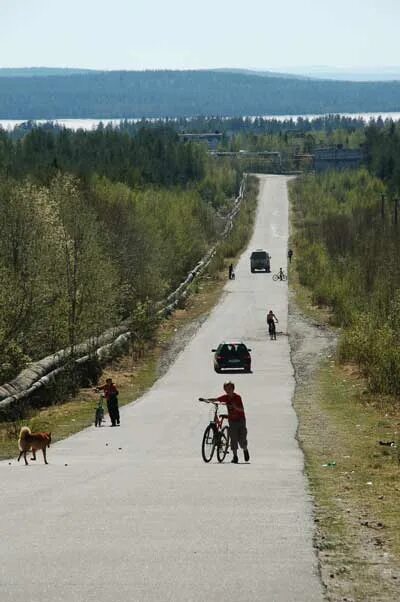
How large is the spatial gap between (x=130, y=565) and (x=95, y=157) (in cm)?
16207

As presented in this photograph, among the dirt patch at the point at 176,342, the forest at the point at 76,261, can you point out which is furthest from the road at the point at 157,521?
the dirt patch at the point at 176,342

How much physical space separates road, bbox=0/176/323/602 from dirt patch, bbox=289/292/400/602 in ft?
0.88

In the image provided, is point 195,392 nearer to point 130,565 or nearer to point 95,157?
point 130,565

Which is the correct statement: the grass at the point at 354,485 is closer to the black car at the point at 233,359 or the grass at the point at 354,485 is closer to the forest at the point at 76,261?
the black car at the point at 233,359

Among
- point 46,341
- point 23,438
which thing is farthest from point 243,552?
point 46,341

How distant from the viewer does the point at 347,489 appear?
63.6 ft

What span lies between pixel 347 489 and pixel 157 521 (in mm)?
4951

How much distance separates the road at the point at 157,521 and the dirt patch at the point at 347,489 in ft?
0.88

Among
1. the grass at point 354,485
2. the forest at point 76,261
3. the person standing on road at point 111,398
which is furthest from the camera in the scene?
the forest at point 76,261

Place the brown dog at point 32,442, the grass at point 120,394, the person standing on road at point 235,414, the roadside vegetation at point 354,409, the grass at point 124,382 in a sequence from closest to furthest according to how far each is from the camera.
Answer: the roadside vegetation at point 354,409, the person standing on road at point 235,414, the brown dog at point 32,442, the grass at point 120,394, the grass at point 124,382

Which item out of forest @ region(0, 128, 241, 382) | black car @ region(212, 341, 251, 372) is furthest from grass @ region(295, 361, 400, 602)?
forest @ region(0, 128, 241, 382)

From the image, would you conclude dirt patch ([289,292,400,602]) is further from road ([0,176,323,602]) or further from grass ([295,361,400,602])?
road ([0,176,323,602])

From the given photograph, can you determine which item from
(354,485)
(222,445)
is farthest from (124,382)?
(354,485)

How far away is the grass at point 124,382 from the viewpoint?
31203 millimetres
